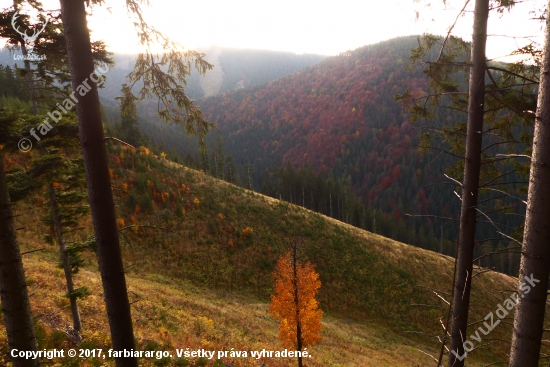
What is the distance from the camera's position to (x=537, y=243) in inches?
111

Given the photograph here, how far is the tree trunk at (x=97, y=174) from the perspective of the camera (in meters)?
3.04

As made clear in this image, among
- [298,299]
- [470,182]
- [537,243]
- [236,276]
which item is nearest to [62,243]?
[298,299]

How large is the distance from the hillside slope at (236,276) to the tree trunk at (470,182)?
393 inches

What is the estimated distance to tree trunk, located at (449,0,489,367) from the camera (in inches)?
170

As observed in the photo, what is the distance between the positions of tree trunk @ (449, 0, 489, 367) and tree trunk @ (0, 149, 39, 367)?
690 centimetres

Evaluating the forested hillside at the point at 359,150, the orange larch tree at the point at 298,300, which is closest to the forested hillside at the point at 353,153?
the forested hillside at the point at 359,150

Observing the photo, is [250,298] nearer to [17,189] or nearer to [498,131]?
[17,189]

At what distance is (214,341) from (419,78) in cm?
17035

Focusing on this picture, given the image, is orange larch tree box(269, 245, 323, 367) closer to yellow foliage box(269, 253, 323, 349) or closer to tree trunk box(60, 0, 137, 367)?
yellow foliage box(269, 253, 323, 349)

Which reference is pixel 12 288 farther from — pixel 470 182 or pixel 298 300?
pixel 298 300

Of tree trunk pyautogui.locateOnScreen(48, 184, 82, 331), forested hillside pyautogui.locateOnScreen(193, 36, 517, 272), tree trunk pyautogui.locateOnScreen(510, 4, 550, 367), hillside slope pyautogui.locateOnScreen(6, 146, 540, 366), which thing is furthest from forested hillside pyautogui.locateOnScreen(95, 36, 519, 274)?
tree trunk pyautogui.locateOnScreen(510, 4, 550, 367)

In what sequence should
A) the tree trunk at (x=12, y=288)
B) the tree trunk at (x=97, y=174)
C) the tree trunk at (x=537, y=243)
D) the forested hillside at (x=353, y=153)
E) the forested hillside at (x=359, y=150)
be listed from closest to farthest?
the tree trunk at (x=537, y=243)
the tree trunk at (x=97, y=174)
the tree trunk at (x=12, y=288)
the forested hillside at (x=353, y=153)
the forested hillside at (x=359, y=150)

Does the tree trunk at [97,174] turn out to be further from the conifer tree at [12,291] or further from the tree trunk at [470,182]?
the tree trunk at [470,182]

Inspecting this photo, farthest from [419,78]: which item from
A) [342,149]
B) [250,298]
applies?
[250,298]
